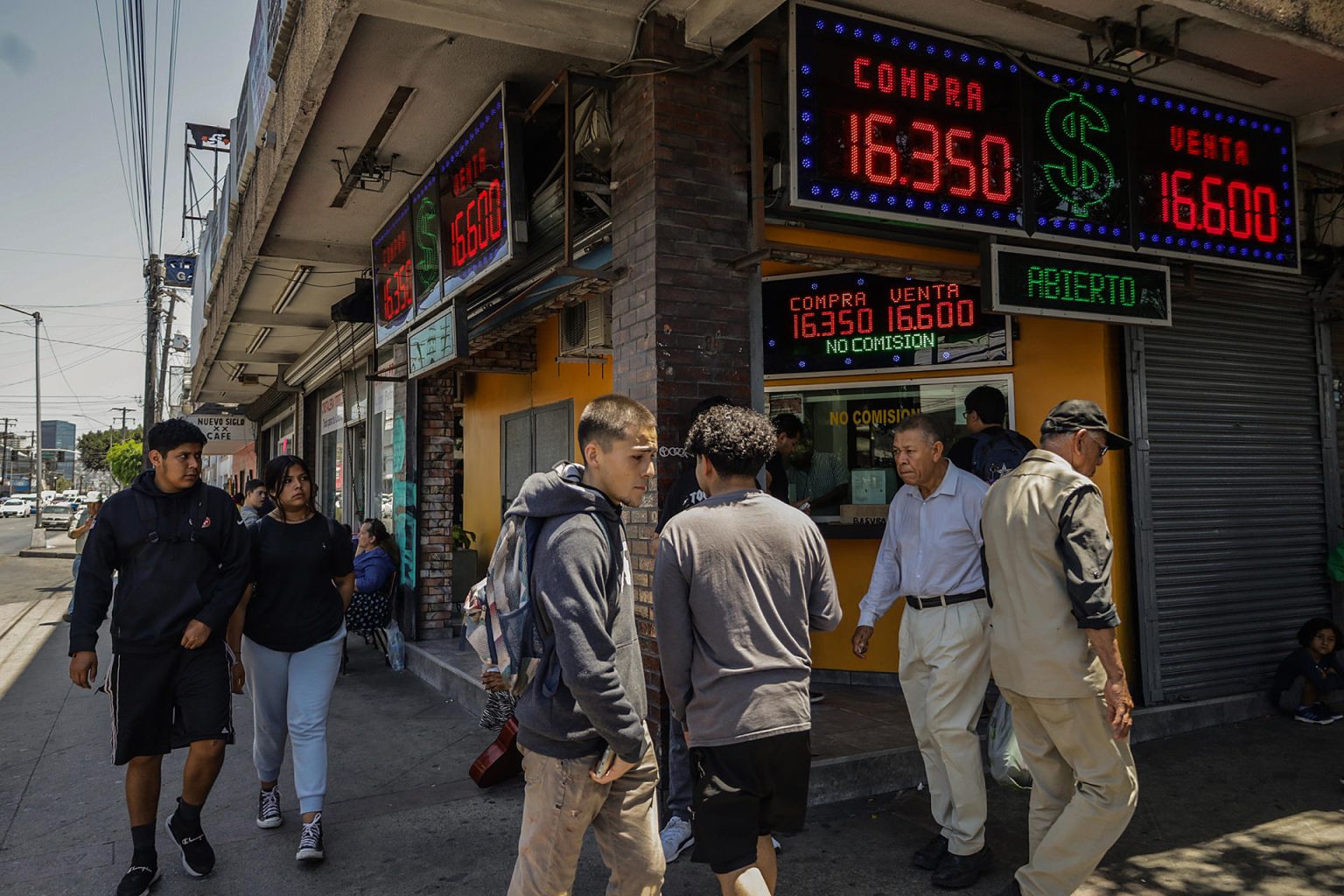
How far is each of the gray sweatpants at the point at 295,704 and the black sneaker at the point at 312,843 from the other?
127 mm

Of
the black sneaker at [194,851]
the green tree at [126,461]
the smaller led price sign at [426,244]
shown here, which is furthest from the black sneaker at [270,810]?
the green tree at [126,461]

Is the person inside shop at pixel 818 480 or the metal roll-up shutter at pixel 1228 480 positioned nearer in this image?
the metal roll-up shutter at pixel 1228 480

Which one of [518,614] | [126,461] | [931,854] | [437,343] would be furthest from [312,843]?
[126,461]

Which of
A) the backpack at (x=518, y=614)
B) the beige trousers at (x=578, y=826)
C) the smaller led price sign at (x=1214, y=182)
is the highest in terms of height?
the smaller led price sign at (x=1214, y=182)

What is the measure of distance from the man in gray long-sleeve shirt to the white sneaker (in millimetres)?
1216

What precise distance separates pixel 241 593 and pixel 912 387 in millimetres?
4787

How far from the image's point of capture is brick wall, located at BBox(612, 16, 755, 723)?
4539 mm

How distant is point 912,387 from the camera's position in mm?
6750

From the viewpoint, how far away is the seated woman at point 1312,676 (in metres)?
5.97

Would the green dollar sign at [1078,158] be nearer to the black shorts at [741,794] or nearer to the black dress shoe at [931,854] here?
the black dress shoe at [931,854]

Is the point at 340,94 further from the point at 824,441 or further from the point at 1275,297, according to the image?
the point at 1275,297

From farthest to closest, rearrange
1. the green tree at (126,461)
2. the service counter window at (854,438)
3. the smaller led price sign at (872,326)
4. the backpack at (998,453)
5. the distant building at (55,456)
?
1. the distant building at (55,456)
2. the green tree at (126,461)
3. the service counter window at (854,438)
4. the smaller led price sign at (872,326)
5. the backpack at (998,453)

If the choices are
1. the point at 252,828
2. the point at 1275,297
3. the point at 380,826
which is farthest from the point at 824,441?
the point at 252,828

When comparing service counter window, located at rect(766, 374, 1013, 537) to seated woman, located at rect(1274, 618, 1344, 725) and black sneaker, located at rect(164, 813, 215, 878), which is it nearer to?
seated woman, located at rect(1274, 618, 1344, 725)
